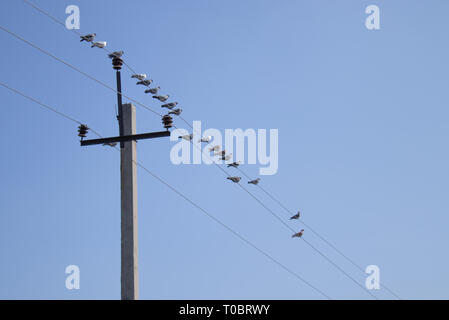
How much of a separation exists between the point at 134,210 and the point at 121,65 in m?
3.89

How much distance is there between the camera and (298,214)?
34.1 m

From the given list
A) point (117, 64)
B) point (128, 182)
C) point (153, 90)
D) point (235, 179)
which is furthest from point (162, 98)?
point (128, 182)

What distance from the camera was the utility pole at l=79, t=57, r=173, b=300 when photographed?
16.3 m

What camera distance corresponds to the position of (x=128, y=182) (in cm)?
1722

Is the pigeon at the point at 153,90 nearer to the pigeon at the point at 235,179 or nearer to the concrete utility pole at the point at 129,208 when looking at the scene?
the pigeon at the point at 235,179

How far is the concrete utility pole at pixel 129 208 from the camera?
16266 mm

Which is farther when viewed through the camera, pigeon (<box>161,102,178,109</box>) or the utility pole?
pigeon (<box>161,102,178,109</box>)

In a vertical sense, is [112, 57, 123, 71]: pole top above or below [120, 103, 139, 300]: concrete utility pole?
above

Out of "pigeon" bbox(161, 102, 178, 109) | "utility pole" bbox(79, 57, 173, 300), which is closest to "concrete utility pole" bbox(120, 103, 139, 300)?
"utility pole" bbox(79, 57, 173, 300)

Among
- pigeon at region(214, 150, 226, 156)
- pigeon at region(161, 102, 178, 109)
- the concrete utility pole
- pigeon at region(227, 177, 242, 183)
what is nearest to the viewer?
the concrete utility pole

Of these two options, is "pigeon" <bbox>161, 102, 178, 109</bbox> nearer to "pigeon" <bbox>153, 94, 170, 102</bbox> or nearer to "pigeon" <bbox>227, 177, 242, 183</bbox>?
"pigeon" <bbox>153, 94, 170, 102</bbox>

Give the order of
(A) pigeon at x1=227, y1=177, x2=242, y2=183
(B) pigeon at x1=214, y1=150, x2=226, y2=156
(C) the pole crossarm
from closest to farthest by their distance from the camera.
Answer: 1. (C) the pole crossarm
2. (B) pigeon at x1=214, y1=150, x2=226, y2=156
3. (A) pigeon at x1=227, y1=177, x2=242, y2=183
